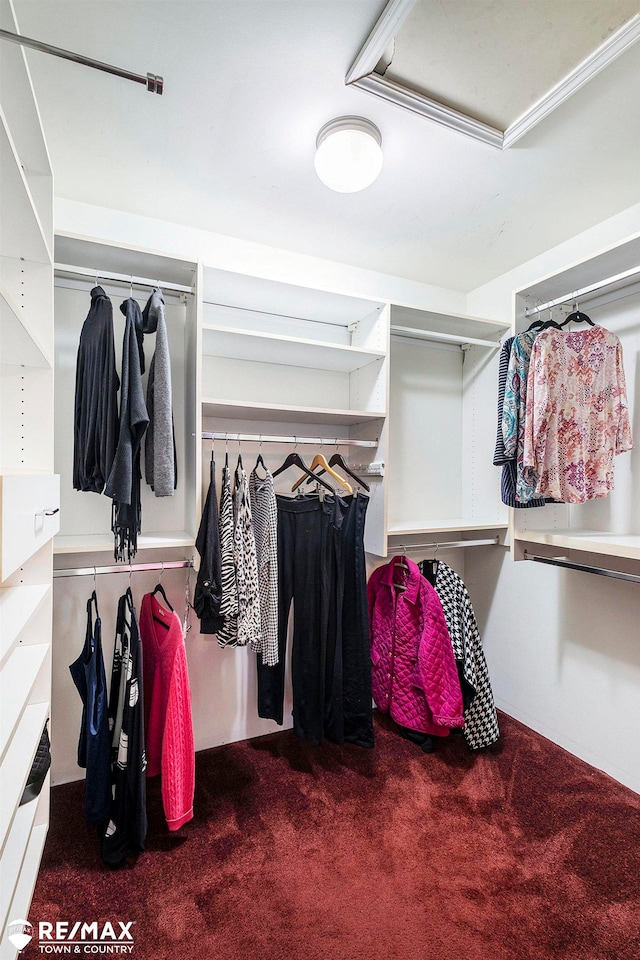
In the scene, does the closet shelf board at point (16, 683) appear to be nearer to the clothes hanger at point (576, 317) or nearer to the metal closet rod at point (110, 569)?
the metal closet rod at point (110, 569)

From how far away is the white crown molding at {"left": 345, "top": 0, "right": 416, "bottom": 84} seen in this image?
1087mm

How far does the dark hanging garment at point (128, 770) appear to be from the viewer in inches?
60.3

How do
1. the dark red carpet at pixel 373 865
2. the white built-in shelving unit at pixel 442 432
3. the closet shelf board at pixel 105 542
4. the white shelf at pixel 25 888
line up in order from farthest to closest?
the white built-in shelving unit at pixel 442 432, the closet shelf board at pixel 105 542, the dark red carpet at pixel 373 865, the white shelf at pixel 25 888

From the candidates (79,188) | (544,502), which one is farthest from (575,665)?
(79,188)

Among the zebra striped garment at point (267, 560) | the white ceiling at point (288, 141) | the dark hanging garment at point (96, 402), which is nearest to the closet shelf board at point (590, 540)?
the zebra striped garment at point (267, 560)

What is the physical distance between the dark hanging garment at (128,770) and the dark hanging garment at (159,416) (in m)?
0.55

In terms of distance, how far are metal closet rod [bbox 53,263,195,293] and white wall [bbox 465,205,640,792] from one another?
1632 mm

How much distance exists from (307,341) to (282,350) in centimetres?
16

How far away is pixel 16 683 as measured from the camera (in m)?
1.00

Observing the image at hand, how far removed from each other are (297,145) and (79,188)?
922 mm

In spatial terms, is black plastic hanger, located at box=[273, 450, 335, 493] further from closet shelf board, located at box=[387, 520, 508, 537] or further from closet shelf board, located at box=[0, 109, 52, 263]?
closet shelf board, located at box=[0, 109, 52, 263]

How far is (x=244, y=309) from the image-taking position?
221 centimetres

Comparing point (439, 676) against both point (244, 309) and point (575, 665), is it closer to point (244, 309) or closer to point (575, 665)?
point (575, 665)

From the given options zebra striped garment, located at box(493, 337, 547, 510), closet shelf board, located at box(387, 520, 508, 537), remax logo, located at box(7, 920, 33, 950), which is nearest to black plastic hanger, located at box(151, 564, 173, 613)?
remax logo, located at box(7, 920, 33, 950)
